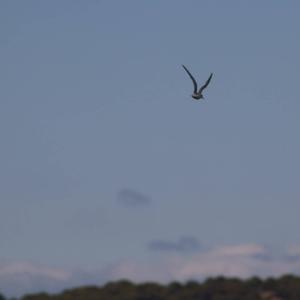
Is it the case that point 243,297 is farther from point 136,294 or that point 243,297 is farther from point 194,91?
point 194,91

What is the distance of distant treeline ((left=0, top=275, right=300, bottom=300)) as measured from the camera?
111 metres

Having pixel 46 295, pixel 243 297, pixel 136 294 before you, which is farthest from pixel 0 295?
pixel 243 297

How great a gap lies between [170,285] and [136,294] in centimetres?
242

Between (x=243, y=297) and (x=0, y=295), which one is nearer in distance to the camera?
(x=243, y=297)

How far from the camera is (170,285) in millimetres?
114250

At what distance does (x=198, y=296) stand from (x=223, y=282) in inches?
82.2

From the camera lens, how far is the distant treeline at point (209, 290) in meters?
111

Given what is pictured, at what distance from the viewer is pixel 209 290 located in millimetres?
112188

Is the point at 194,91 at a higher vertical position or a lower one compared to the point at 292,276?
higher

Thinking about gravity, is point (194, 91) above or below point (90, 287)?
above

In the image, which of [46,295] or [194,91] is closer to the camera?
[194,91]

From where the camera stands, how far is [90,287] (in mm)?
117875

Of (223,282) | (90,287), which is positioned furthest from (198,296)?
(90,287)

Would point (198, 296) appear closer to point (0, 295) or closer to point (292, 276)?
point (292, 276)
